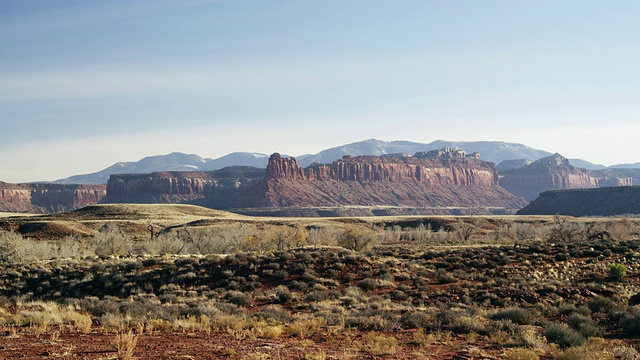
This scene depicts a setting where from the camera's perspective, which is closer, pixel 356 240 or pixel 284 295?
pixel 284 295

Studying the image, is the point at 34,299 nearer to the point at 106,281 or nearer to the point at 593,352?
the point at 106,281

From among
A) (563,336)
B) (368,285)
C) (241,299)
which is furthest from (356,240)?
(563,336)

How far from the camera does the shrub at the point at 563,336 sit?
→ 48.7 ft

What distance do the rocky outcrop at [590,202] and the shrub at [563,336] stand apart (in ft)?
464

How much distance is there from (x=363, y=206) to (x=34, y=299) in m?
171

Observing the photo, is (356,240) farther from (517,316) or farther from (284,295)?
(517,316)

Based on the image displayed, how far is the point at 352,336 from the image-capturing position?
16.3 meters

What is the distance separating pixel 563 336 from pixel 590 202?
158006 millimetres

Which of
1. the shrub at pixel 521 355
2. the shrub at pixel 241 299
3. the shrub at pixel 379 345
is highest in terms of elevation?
the shrub at pixel 521 355

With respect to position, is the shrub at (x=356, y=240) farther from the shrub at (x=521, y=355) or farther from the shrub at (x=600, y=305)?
the shrub at (x=521, y=355)

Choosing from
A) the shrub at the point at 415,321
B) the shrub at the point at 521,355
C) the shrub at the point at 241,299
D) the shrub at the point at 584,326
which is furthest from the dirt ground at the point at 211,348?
the shrub at the point at 241,299

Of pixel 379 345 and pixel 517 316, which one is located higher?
pixel 379 345

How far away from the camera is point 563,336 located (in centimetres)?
1522

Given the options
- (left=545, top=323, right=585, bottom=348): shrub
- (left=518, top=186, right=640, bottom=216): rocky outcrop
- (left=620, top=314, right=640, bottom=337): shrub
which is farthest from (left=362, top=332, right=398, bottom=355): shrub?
(left=518, top=186, right=640, bottom=216): rocky outcrop
